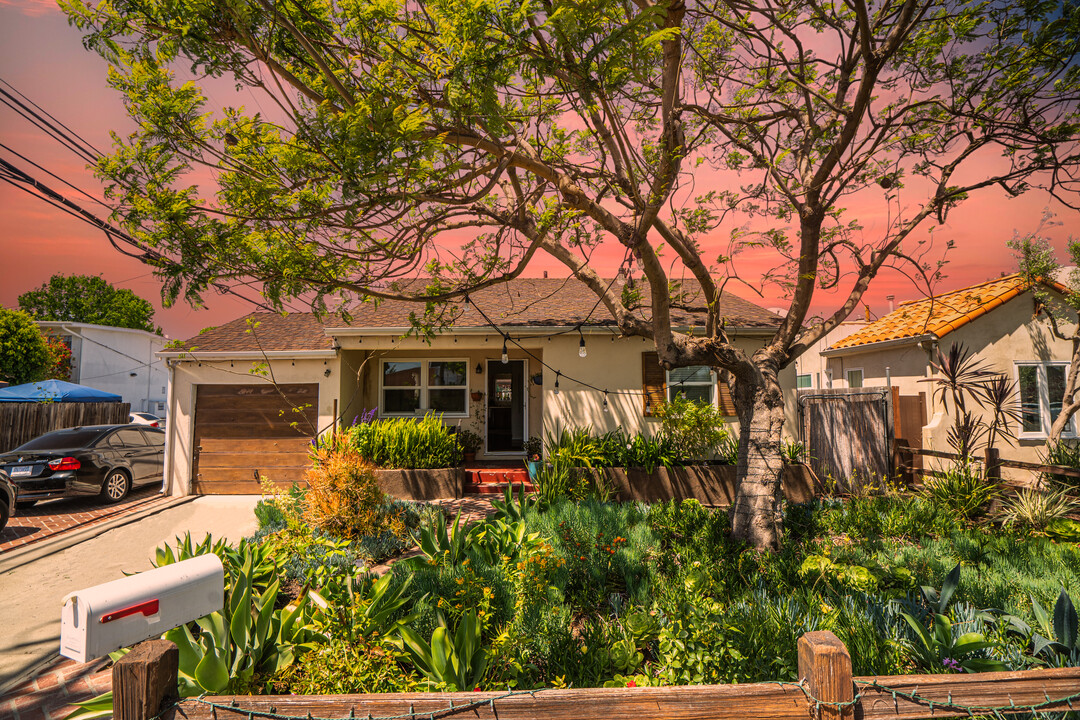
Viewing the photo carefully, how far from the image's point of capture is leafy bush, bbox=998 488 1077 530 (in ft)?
24.3

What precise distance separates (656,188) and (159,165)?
5.44m

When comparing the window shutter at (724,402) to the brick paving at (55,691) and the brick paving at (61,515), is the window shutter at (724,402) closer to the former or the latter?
the brick paving at (55,691)

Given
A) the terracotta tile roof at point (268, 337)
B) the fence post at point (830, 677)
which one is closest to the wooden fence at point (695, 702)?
the fence post at point (830, 677)

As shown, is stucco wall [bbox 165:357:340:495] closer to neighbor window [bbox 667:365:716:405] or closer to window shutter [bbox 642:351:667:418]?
window shutter [bbox 642:351:667:418]

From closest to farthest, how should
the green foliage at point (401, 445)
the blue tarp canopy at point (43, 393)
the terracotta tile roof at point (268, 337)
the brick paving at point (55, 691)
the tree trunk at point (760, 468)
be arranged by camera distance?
1. the brick paving at point (55, 691)
2. the tree trunk at point (760, 468)
3. the green foliage at point (401, 445)
4. the terracotta tile roof at point (268, 337)
5. the blue tarp canopy at point (43, 393)

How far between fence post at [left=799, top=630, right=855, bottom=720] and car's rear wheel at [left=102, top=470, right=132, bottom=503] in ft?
44.0

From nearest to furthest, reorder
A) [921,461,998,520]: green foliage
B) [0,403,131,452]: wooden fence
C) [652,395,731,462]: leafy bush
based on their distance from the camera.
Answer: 1. [921,461,998,520]: green foliage
2. [652,395,731,462]: leafy bush
3. [0,403,131,452]: wooden fence

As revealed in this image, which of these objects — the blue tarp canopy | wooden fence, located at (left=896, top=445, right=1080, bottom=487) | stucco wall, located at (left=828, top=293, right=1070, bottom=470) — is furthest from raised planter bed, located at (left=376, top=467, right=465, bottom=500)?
the blue tarp canopy

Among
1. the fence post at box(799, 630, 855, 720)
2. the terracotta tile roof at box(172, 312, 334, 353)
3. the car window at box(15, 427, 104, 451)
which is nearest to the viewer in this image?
the fence post at box(799, 630, 855, 720)

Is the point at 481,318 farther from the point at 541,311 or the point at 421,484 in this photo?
the point at 421,484

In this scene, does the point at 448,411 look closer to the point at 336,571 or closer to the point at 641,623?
the point at 336,571

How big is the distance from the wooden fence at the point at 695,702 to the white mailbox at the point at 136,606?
124 mm

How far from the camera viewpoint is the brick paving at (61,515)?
27.8 ft

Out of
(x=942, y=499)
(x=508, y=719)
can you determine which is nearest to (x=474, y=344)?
(x=942, y=499)
